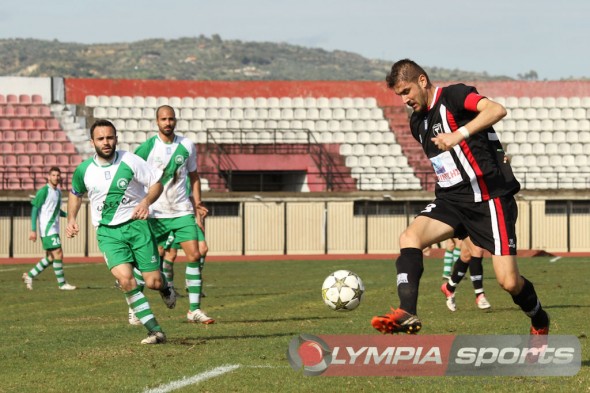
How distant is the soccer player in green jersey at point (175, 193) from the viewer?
523 inches

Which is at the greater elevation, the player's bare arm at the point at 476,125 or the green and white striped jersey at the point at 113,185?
the player's bare arm at the point at 476,125

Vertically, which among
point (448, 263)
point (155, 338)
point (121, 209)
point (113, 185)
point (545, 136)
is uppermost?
point (545, 136)

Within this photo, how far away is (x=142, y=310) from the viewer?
10656 millimetres

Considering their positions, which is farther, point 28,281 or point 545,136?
point 545,136

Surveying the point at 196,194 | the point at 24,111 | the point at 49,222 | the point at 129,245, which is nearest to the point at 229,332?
the point at 129,245

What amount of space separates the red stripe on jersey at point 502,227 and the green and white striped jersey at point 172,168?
5.50 m

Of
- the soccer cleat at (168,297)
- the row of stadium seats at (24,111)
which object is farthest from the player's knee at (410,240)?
the row of stadium seats at (24,111)

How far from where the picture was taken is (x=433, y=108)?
28.9 ft

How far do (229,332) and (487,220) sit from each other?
12.8 ft

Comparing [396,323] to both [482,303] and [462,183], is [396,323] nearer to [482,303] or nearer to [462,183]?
[462,183]

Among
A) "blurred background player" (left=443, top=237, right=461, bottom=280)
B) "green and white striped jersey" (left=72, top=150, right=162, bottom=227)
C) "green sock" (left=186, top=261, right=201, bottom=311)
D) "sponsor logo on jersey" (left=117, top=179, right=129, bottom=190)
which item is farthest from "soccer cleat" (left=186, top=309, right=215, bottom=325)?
"blurred background player" (left=443, top=237, right=461, bottom=280)

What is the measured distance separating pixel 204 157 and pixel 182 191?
101ft

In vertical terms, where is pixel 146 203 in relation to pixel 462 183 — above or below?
below
